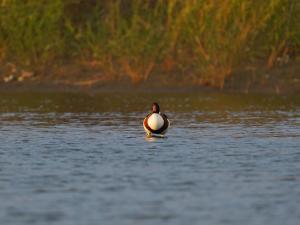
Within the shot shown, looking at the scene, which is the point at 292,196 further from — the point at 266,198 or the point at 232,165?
the point at 232,165

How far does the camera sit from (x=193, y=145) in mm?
21047

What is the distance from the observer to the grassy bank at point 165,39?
3828cm

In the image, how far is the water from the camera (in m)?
13.1

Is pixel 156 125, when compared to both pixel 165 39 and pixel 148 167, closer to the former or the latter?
pixel 148 167

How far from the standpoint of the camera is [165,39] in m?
39.7

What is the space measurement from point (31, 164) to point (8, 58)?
25.0 meters

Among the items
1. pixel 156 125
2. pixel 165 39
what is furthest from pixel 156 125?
pixel 165 39

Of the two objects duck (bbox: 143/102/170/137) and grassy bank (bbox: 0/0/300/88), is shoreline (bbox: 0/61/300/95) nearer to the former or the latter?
grassy bank (bbox: 0/0/300/88)

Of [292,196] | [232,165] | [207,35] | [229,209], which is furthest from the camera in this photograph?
[207,35]

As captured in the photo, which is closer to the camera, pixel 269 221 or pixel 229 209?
pixel 269 221

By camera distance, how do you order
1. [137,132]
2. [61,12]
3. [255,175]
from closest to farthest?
[255,175] → [137,132] → [61,12]

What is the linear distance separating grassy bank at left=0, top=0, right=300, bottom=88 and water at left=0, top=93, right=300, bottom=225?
743cm

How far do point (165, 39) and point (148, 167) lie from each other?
73.9 feet

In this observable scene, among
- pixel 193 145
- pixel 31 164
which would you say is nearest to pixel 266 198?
pixel 31 164
